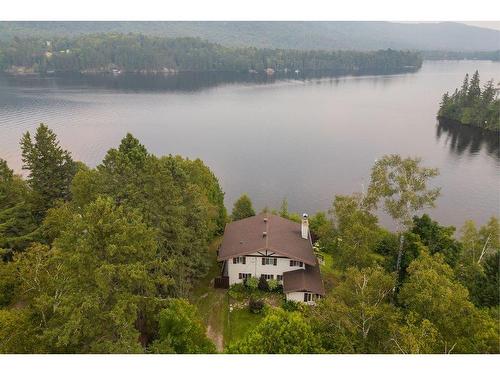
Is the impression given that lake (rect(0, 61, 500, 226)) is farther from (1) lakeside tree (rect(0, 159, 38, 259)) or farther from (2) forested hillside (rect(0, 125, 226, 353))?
(1) lakeside tree (rect(0, 159, 38, 259))

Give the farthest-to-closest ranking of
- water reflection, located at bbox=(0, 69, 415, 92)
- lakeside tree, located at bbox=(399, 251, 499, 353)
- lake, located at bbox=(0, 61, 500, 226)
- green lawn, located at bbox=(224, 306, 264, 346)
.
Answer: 1. water reflection, located at bbox=(0, 69, 415, 92)
2. lake, located at bbox=(0, 61, 500, 226)
3. green lawn, located at bbox=(224, 306, 264, 346)
4. lakeside tree, located at bbox=(399, 251, 499, 353)

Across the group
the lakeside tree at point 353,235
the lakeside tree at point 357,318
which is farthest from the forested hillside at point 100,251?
the lakeside tree at point 353,235

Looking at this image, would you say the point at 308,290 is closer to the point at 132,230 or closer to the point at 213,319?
the point at 213,319

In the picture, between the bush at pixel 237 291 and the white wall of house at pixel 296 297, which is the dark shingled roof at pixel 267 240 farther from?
the white wall of house at pixel 296 297

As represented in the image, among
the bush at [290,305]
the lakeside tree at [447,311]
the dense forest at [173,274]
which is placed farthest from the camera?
the bush at [290,305]

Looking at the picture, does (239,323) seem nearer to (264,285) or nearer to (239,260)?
(264,285)

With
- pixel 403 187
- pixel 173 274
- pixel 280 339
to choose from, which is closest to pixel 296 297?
pixel 173 274

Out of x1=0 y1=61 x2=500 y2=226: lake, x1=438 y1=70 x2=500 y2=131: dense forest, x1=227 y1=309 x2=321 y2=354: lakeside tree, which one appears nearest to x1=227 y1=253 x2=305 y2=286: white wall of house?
x1=227 y1=309 x2=321 y2=354: lakeside tree
